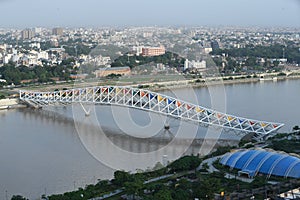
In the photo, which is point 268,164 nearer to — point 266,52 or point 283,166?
point 283,166

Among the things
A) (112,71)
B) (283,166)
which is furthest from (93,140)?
(112,71)

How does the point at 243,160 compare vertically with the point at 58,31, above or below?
above

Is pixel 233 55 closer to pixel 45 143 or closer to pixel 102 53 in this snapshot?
pixel 102 53

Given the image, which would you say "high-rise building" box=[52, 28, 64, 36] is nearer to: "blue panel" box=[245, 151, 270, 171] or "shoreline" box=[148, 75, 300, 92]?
"shoreline" box=[148, 75, 300, 92]

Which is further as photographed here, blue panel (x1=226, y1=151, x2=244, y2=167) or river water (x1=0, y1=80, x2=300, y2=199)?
river water (x1=0, y1=80, x2=300, y2=199)

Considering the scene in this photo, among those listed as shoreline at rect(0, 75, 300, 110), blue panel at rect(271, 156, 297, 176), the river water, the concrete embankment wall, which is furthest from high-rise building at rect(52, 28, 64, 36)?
blue panel at rect(271, 156, 297, 176)
